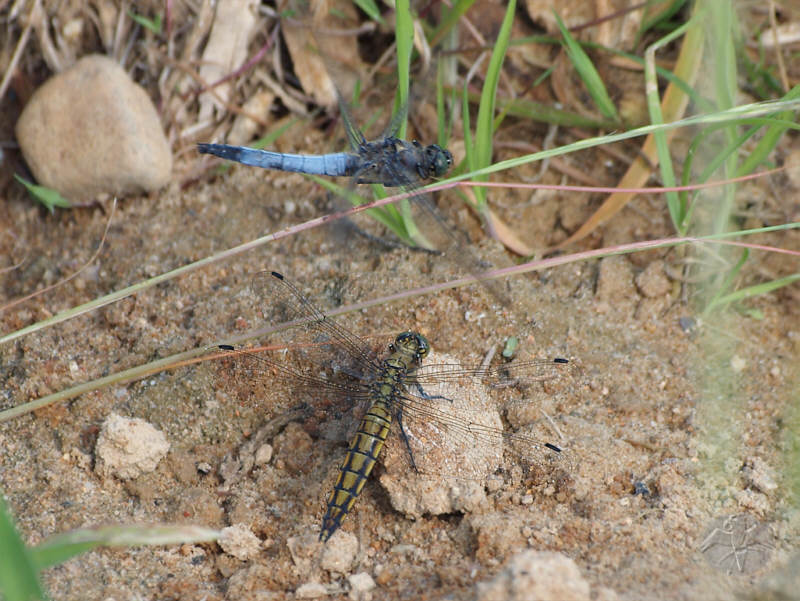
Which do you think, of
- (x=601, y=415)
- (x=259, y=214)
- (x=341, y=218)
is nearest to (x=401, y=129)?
(x=341, y=218)

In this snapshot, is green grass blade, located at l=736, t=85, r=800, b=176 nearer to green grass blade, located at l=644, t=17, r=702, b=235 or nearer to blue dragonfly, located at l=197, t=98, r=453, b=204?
green grass blade, located at l=644, t=17, r=702, b=235

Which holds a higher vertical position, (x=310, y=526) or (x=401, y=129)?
(x=401, y=129)

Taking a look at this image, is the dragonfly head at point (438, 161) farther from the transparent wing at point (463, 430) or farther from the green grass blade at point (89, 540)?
the green grass blade at point (89, 540)

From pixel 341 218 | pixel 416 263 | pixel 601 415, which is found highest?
pixel 341 218

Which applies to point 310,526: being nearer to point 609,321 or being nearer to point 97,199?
point 609,321

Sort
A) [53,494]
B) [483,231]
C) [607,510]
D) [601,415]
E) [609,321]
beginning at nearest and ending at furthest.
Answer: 1. [607,510]
2. [53,494]
3. [601,415]
4. [609,321]
5. [483,231]

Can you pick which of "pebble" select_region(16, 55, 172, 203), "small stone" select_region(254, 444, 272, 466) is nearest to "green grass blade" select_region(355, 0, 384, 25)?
"pebble" select_region(16, 55, 172, 203)

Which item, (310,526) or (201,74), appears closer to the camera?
(310,526)
